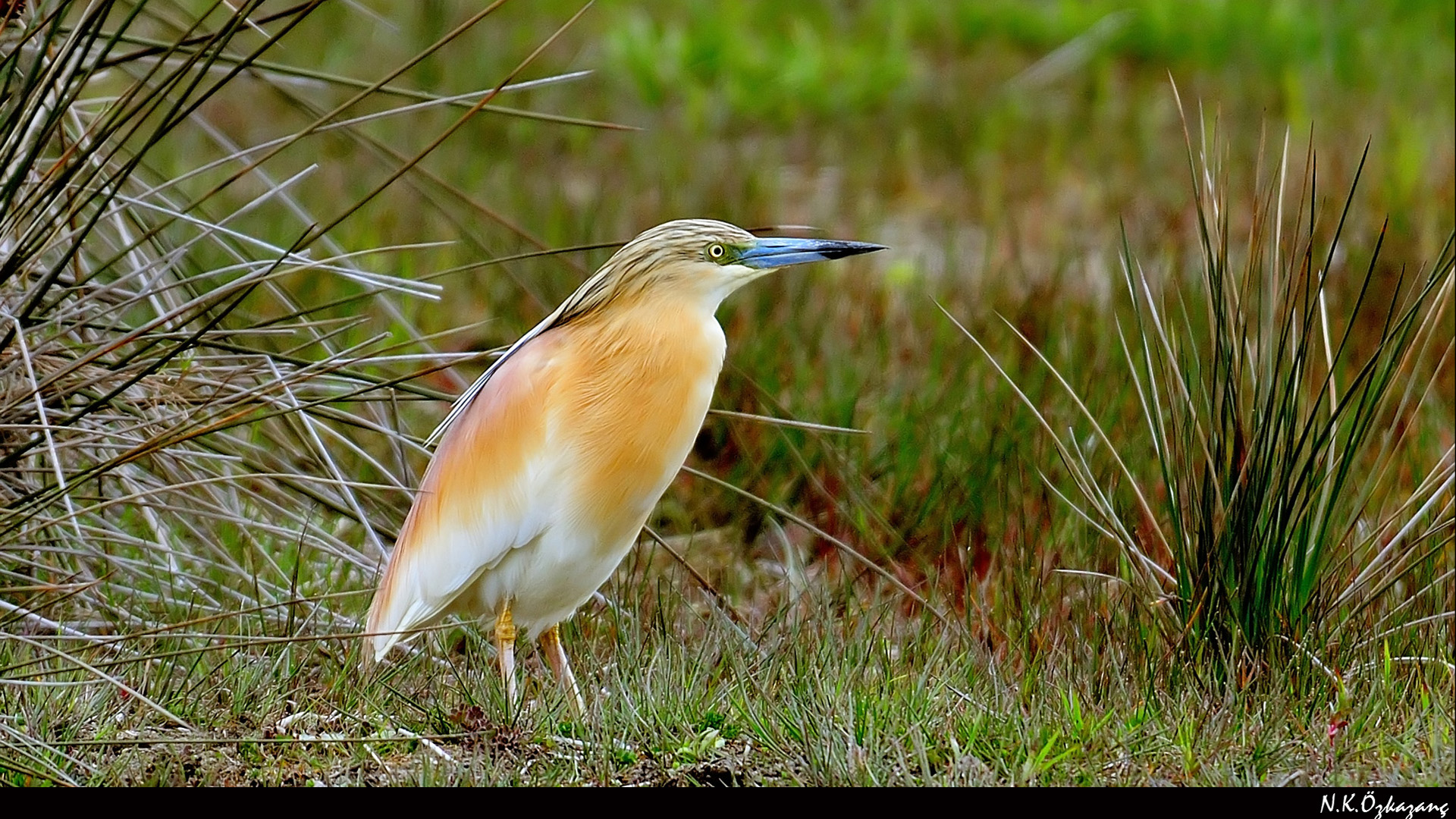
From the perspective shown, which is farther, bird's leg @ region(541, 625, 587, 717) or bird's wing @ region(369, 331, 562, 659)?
bird's wing @ region(369, 331, 562, 659)

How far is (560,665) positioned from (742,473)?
166cm

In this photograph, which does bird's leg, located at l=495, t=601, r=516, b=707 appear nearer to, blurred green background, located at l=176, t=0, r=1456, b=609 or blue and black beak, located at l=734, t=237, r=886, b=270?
blue and black beak, located at l=734, t=237, r=886, b=270

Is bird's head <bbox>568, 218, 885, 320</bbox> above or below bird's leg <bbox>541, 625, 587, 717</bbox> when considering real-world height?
above

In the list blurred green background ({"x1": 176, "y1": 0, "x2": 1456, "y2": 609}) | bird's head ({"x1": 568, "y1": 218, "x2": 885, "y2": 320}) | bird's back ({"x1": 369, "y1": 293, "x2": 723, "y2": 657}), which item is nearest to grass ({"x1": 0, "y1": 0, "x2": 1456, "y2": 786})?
blurred green background ({"x1": 176, "y1": 0, "x2": 1456, "y2": 609})

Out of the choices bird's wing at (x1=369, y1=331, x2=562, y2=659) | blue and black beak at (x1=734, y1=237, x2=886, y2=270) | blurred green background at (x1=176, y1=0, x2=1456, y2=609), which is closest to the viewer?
blue and black beak at (x1=734, y1=237, x2=886, y2=270)

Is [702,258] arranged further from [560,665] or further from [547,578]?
[560,665]

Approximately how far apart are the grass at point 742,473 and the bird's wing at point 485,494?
11 centimetres

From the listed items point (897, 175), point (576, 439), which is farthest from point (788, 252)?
point (897, 175)

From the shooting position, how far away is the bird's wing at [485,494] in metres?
2.75

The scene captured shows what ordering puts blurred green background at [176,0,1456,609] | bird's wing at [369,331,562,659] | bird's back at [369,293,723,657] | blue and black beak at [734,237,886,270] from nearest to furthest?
blue and black beak at [734,237,886,270]
bird's back at [369,293,723,657]
bird's wing at [369,331,562,659]
blurred green background at [176,0,1456,609]

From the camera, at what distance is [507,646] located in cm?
273

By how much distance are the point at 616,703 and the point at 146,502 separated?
848 millimetres

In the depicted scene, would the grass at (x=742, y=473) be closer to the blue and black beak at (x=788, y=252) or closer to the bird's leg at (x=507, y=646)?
the bird's leg at (x=507, y=646)

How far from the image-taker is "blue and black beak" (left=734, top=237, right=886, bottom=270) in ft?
8.23
